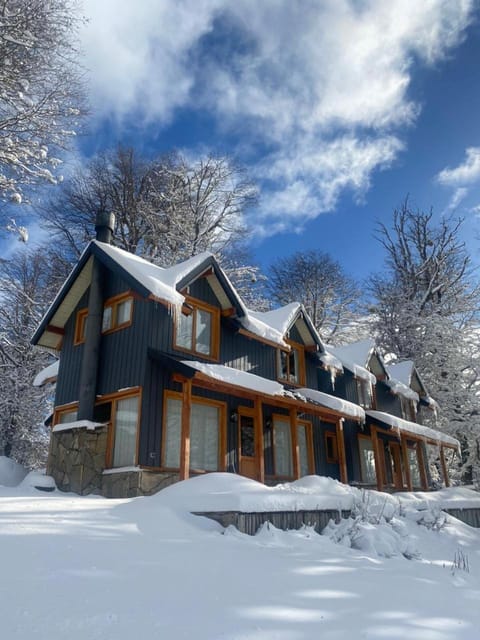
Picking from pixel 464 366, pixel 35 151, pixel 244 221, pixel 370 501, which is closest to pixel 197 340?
pixel 370 501

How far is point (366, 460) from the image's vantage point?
1645 centimetres

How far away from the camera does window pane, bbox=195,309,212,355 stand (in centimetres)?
1093

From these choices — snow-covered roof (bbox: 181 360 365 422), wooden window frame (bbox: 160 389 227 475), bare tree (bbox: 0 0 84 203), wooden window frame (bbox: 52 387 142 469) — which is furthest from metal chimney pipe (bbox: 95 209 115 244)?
wooden window frame (bbox: 160 389 227 475)

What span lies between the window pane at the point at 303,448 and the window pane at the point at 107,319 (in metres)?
6.38

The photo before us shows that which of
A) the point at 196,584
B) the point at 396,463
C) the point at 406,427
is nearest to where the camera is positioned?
the point at 196,584

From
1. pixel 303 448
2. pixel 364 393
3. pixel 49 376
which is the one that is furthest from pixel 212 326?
pixel 364 393

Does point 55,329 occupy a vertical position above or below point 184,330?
above

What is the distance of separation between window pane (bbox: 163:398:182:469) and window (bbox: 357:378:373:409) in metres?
9.36

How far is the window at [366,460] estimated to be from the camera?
16.0 m

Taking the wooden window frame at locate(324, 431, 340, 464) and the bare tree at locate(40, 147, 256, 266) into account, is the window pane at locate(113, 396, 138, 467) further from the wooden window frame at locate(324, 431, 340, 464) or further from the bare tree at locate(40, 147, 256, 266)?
the bare tree at locate(40, 147, 256, 266)

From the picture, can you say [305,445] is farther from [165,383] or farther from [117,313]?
[117,313]

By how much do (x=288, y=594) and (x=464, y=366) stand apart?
62.7 feet

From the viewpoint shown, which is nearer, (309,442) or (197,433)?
(197,433)

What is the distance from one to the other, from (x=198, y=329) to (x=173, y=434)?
2.74 metres
